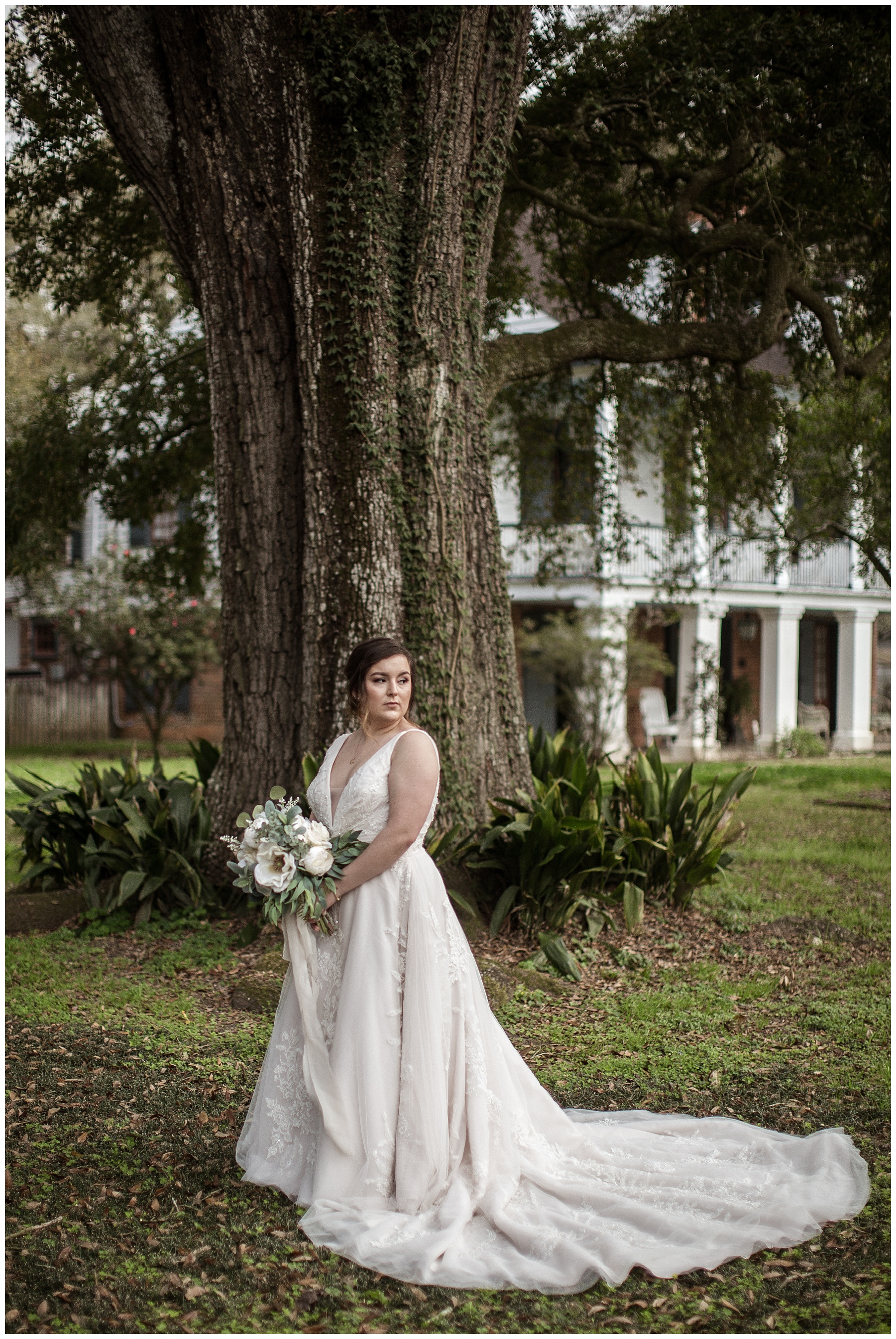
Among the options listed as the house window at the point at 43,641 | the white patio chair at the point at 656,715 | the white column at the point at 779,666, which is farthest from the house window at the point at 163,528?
the white column at the point at 779,666

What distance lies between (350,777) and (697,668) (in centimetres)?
1820

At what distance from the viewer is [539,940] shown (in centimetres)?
641

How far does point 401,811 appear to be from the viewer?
3625mm

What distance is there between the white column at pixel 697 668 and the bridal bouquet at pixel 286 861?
50.0 feet

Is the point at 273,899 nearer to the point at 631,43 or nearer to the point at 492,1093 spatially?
the point at 492,1093

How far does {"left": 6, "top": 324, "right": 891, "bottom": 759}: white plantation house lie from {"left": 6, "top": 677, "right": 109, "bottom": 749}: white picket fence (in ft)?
0.08

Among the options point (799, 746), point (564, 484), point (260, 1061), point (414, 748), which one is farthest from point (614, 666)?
point (414, 748)

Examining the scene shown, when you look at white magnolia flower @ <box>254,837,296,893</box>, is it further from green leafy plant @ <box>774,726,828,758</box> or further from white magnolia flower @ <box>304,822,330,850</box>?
green leafy plant @ <box>774,726,828,758</box>

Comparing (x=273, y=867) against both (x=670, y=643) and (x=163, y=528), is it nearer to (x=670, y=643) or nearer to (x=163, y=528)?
(x=163, y=528)

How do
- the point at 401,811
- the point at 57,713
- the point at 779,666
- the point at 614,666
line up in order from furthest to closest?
the point at 57,713, the point at 779,666, the point at 614,666, the point at 401,811

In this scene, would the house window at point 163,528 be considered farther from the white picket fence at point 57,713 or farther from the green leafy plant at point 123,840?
the green leafy plant at point 123,840

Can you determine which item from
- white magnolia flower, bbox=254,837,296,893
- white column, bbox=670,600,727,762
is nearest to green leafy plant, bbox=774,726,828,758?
white column, bbox=670,600,727,762

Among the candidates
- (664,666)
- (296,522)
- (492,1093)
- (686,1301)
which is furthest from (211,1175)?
(664,666)

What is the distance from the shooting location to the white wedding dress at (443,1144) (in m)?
3.27
